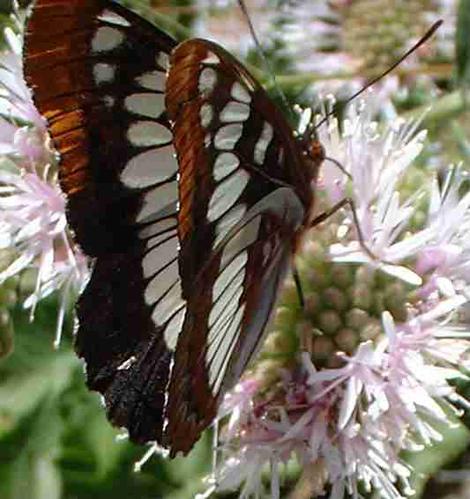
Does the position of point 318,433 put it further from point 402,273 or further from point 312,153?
point 312,153

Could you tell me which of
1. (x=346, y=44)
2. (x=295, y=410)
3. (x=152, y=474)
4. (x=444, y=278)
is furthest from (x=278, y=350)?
(x=346, y=44)

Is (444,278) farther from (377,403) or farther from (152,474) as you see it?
(152,474)

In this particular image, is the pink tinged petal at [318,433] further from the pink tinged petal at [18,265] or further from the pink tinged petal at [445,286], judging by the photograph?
the pink tinged petal at [18,265]

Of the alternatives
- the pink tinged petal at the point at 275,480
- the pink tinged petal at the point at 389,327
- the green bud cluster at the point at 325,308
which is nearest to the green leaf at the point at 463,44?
the green bud cluster at the point at 325,308

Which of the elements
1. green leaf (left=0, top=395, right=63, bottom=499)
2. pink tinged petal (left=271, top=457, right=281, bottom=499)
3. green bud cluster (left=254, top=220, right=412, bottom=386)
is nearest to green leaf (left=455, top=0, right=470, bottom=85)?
green bud cluster (left=254, top=220, right=412, bottom=386)

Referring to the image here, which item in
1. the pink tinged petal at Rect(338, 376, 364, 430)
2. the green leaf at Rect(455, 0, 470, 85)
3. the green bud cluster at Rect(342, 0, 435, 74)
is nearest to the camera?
the pink tinged petal at Rect(338, 376, 364, 430)

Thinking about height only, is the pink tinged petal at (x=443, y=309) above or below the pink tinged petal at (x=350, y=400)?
above

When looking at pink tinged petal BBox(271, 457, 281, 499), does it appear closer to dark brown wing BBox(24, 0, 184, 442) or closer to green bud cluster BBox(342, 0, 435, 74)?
dark brown wing BBox(24, 0, 184, 442)
